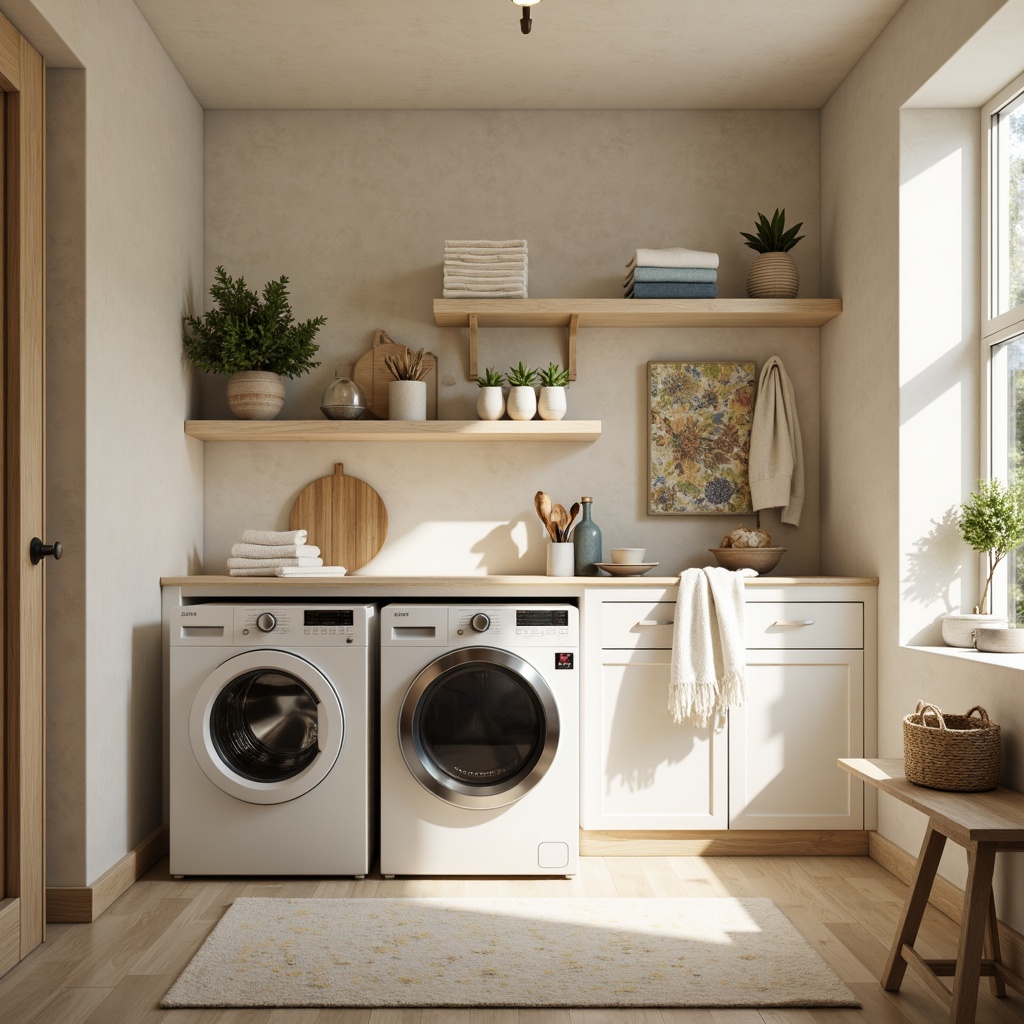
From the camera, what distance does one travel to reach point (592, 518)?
364 centimetres

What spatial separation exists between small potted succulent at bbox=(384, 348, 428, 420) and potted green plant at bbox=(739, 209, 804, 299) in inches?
49.7

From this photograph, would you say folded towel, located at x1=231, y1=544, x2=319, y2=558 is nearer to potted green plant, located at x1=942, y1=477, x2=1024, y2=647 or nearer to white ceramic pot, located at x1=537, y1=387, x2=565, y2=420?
white ceramic pot, located at x1=537, y1=387, x2=565, y2=420

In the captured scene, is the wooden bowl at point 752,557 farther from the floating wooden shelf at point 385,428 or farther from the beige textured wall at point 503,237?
the floating wooden shelf at point 385,428

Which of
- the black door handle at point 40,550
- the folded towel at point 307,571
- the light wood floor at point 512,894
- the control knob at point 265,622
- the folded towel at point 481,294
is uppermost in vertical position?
the folded towel at point 481,294

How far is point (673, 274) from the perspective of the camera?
3422 millimetres

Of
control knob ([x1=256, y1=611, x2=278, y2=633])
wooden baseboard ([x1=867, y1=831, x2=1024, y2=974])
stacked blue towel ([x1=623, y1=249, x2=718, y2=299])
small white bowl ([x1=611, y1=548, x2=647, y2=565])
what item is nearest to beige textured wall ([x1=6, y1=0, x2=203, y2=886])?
control knob ([x1=256, y1=611, x2=278, y2=633])

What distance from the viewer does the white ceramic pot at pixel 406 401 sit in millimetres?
3461

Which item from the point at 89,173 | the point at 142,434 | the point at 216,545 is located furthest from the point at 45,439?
the point at 216,545

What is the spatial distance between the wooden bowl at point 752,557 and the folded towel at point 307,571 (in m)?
1.36

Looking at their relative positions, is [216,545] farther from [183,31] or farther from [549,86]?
[549,86]

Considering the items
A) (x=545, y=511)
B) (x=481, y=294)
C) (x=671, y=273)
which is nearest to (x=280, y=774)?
(x=545, y=511)

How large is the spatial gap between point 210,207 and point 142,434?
3.86ft

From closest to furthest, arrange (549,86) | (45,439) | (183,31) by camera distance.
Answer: (45,439)
(183,31)
(549,86)

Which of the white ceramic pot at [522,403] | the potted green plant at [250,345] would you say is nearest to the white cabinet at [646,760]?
the white ceramic pot at [522,403]
